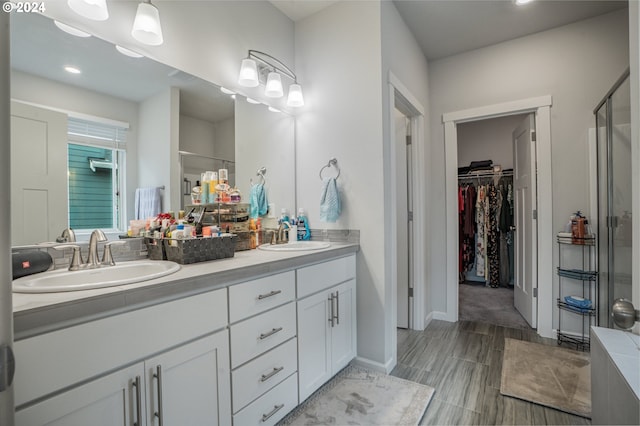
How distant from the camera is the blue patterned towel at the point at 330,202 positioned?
214cm

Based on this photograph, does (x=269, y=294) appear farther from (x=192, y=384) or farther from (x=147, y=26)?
(x=147, y=26)

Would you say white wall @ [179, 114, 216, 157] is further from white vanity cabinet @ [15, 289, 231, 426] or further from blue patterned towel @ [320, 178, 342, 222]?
white vanity cabinet @ [15, 289, 231, 426]

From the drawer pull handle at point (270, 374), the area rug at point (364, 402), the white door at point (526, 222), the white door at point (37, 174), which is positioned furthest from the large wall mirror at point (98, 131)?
the white door at point (526, 222)

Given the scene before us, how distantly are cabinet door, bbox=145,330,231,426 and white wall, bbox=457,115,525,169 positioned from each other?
4704 millimetres

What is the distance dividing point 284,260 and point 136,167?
92cm

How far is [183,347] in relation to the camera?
1.06 meters

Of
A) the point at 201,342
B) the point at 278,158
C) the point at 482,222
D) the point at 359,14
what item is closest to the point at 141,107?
the point at 278,158

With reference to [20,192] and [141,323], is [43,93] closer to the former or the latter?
[20,192]

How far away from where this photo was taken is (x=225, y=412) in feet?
3.93

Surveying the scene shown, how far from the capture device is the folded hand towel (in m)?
2.14

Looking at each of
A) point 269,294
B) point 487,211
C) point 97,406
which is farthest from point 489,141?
point 97,406

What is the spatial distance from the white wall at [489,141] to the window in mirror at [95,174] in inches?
181

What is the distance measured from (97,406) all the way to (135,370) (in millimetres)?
119

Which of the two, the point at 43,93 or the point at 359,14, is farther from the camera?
the point at 359,14
